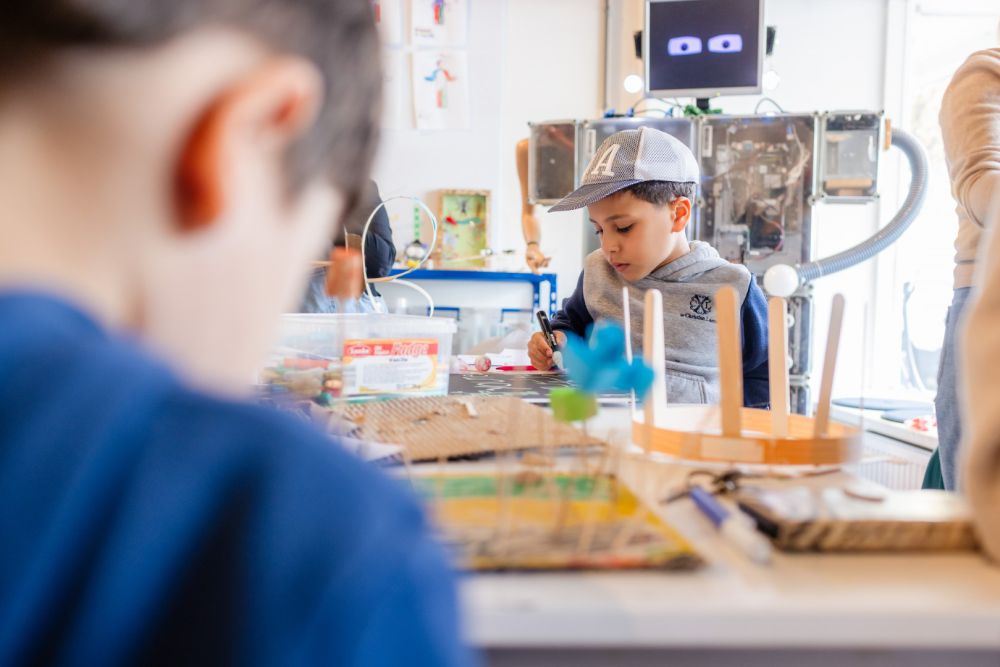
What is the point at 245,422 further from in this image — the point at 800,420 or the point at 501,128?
the point at 501,128

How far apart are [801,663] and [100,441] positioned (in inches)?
14.7

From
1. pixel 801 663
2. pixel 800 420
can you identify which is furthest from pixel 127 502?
pixel 800 420

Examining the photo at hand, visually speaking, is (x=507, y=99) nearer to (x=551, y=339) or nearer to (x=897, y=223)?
(x=897, y=223)

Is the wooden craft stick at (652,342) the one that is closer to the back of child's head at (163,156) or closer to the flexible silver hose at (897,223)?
the back of child's head at (163,156)

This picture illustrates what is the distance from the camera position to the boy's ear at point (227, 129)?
0.97ft

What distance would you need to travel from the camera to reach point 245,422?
10.1 inches

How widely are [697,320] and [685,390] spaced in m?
0.16

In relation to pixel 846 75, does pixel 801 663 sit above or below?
below

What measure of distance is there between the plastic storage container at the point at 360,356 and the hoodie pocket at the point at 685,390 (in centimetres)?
59

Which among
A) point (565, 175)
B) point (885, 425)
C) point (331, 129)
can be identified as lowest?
point (885, 425)

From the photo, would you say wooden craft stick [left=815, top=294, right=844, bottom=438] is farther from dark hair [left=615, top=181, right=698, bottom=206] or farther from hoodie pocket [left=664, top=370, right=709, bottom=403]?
dark hair [left=615, top=181, right=698, bottom=206]

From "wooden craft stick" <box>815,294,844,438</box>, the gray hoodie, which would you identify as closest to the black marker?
the gray hoodie

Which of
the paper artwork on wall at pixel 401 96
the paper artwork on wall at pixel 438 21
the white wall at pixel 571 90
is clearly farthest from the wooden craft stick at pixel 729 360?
the paper artwork on wall at pixel 438 21

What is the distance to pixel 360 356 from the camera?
1111 millimetres
